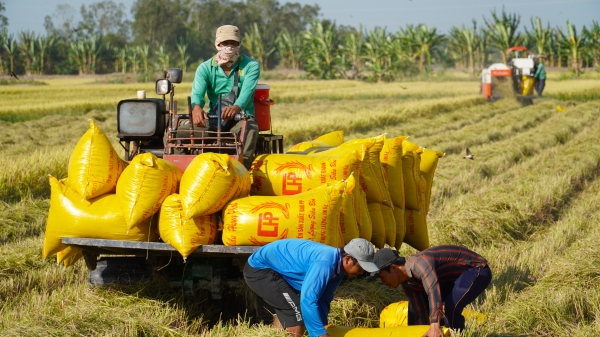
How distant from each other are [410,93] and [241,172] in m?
27.2

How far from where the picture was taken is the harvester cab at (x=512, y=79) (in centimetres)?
2414

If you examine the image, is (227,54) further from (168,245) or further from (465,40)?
(465,40)

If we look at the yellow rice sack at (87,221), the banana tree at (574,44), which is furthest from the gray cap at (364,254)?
the banana tree at (574,44)

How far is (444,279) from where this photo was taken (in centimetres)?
504

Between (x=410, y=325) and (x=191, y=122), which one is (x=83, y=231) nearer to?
(x=191, y=122)

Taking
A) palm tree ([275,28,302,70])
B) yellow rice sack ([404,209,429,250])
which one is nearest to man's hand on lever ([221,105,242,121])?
yellow rice sack ([404,209,429,250])

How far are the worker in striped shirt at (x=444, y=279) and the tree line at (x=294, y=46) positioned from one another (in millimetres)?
30375

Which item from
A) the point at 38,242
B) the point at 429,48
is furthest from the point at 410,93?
the point at 38,242

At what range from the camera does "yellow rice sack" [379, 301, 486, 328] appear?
494cm

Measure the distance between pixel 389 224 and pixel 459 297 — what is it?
1.12 m

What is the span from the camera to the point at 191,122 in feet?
19.1

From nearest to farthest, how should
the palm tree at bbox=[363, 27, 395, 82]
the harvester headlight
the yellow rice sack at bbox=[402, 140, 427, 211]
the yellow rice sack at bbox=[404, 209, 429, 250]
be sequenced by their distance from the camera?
the harvester headlight, the yellow rice sack at bbox=[404, 209, 429, 250], the yellow rice sack at bbox=[402, 140, 427, 211], the palm tree at bbox=[363, 27, 395, 82]

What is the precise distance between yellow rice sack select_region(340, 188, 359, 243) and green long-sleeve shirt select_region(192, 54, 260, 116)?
141 centimetres

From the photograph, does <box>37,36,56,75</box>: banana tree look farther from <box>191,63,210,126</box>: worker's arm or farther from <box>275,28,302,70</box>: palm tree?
<box>191,63,210,126</box>: worker's arm
